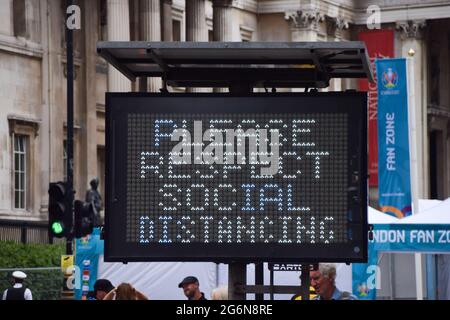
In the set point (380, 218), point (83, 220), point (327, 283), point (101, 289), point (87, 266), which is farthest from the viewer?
point (380, 218)

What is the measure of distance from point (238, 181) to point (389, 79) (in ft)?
65.2

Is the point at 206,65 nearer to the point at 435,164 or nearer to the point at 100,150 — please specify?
the point at 100,150

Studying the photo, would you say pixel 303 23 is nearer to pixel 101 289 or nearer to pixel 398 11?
pixel 398 11

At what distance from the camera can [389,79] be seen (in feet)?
106

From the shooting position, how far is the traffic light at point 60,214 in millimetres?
25984

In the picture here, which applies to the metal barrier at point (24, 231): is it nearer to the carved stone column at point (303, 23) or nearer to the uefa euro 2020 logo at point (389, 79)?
the uefa euro 2020 logo at point (389, 79)

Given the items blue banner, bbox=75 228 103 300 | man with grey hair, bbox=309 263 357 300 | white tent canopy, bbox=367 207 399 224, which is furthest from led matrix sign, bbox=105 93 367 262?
white tent canopy, bbox=367 207 399 224

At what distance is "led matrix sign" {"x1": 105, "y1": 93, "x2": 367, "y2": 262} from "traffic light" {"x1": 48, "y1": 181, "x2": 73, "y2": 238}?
13.2 m

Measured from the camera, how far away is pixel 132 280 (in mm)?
A: 27453

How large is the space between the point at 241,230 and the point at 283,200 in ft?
1.27

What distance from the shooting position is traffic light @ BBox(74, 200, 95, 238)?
26.7m

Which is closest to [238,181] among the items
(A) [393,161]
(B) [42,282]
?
(A) [393,161]

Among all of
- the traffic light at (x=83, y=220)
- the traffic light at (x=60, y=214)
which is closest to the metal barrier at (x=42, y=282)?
the traffic light at (x=83, y=220)

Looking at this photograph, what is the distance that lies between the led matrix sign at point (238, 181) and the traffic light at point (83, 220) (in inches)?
544
